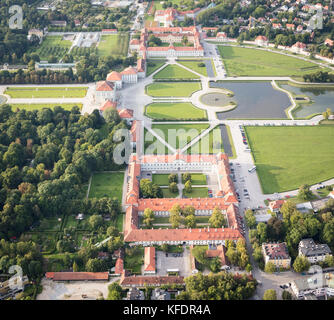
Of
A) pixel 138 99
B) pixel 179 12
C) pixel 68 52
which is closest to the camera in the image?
pixel 138 99

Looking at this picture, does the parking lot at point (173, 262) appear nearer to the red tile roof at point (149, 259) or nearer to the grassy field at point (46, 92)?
the red tile roof at point (149, 259)

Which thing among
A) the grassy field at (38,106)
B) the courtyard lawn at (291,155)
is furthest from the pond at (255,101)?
the grassy field at (38,106)

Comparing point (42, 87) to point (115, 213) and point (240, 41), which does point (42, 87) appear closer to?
point (115, 213)

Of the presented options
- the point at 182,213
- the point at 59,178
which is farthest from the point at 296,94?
the point at 59,178

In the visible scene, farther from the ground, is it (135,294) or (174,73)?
(174,73)

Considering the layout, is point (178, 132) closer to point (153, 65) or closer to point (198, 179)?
point (198, 179)

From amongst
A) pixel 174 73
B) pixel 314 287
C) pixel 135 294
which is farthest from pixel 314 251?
pixel 174 73

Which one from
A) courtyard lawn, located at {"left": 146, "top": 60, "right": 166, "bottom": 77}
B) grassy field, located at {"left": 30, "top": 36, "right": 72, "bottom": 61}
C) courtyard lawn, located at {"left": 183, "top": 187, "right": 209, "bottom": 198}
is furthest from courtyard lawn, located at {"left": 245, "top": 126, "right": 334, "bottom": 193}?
grassy field, located at {"left": 30, "top": 36, "right": 72, "bottom": 61}
